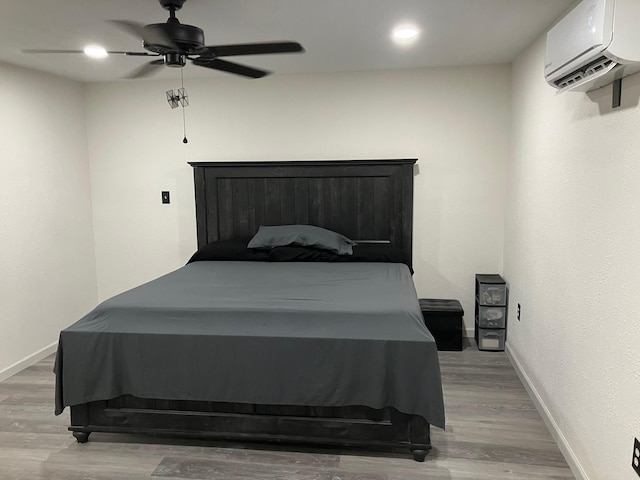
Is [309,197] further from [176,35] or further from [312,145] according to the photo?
[176,35]

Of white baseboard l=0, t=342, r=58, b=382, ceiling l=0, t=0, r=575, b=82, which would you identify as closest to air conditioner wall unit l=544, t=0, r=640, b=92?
ceiling l=0, t=0, r=575, b=82

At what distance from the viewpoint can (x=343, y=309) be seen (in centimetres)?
253

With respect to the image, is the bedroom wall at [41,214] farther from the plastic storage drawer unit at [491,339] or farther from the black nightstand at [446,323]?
the plastic storage drawer unit at [491,339]

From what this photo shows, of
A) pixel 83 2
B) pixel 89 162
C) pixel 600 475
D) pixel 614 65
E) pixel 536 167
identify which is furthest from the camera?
pixel 89 162

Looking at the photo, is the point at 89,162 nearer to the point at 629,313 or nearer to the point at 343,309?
the point at 343,309

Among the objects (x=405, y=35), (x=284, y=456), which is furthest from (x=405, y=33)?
(x=284, y=456)

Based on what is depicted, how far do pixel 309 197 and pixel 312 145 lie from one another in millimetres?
462

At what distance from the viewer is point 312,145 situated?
4.30 m

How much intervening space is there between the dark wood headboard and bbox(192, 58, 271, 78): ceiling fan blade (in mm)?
1445

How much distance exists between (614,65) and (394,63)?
7.45ft

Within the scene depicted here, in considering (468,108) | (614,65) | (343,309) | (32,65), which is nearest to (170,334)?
(343,309)

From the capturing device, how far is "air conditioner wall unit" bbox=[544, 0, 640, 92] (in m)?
1.68

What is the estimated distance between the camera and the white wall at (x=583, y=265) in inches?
72.1

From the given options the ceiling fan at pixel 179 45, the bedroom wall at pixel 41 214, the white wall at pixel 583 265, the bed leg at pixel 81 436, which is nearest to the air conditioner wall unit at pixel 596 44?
the white wall at pixel 583 265
